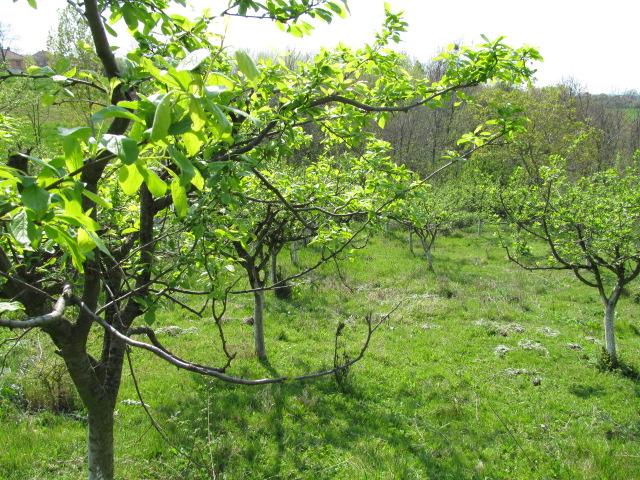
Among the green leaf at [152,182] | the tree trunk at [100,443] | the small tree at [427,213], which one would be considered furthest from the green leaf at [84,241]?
the small tree at [427,213]

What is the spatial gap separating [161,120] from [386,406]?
865cm

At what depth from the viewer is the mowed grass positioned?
6762 millimetres

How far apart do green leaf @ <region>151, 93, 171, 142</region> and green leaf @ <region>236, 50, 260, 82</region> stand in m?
0.17

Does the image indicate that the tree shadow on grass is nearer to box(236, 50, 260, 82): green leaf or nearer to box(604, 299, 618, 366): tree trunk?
box(604, 299, 618, 366): tree trunk

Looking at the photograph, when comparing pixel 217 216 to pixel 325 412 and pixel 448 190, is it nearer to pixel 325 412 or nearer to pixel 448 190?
pixel 325 412

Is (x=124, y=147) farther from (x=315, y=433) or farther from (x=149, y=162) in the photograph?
(x=315, y=433)

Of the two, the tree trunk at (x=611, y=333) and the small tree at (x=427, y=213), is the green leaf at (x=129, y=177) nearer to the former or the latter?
the small tree at (x=427, y=213)

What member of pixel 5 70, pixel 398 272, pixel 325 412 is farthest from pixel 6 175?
pixel 398 272

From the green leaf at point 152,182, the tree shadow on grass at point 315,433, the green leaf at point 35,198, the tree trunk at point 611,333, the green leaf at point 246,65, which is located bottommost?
the tree shadow on grass at point 315,433

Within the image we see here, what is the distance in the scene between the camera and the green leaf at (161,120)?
102 centimetres

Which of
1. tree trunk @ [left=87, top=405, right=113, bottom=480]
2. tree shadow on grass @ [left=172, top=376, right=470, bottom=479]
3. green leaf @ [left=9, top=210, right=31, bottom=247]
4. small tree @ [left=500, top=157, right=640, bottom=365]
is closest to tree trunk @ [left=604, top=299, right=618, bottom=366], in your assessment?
small tree @ [left=500, top=157, right=640, bottom=365]

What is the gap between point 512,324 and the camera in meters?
13.8

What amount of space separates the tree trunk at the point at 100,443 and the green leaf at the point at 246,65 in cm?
376

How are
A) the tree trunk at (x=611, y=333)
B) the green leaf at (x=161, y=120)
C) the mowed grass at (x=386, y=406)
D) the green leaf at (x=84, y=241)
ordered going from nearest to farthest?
the green leaf at (x=161, y=120)
the green leaf at (x=84, y=241)
the mowed grass at (x=386, y=406)
the tree trunk at (x=611, y=333)
